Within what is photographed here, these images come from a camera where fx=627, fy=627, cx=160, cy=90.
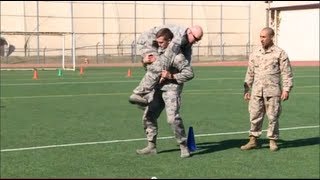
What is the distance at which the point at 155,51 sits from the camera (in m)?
7.63

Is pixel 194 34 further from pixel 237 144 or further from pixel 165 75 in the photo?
pixel 237 144

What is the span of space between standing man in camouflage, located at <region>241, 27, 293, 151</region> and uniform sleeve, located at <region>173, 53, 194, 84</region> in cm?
115

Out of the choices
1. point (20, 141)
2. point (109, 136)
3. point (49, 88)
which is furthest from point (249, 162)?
point (49, 88)

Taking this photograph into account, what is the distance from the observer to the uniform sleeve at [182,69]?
296 inches

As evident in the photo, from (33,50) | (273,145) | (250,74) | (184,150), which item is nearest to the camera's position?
(184,150)

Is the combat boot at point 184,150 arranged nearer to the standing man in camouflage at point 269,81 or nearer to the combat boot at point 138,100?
the combat boot at point 138,100

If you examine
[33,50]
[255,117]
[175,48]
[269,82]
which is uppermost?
[33,50]

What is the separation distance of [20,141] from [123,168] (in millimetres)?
2632

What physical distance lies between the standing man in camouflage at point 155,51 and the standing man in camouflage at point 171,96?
8cm

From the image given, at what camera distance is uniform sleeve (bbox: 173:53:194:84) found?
24.6 ft

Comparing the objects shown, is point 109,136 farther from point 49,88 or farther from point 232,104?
point 49,88

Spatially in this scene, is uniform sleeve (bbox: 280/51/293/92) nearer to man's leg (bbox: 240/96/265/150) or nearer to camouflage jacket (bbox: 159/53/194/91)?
man's leg (bbox: 240/96/265/150)

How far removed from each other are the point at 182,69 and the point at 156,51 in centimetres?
39

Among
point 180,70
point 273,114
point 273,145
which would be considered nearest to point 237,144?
point 273,145
